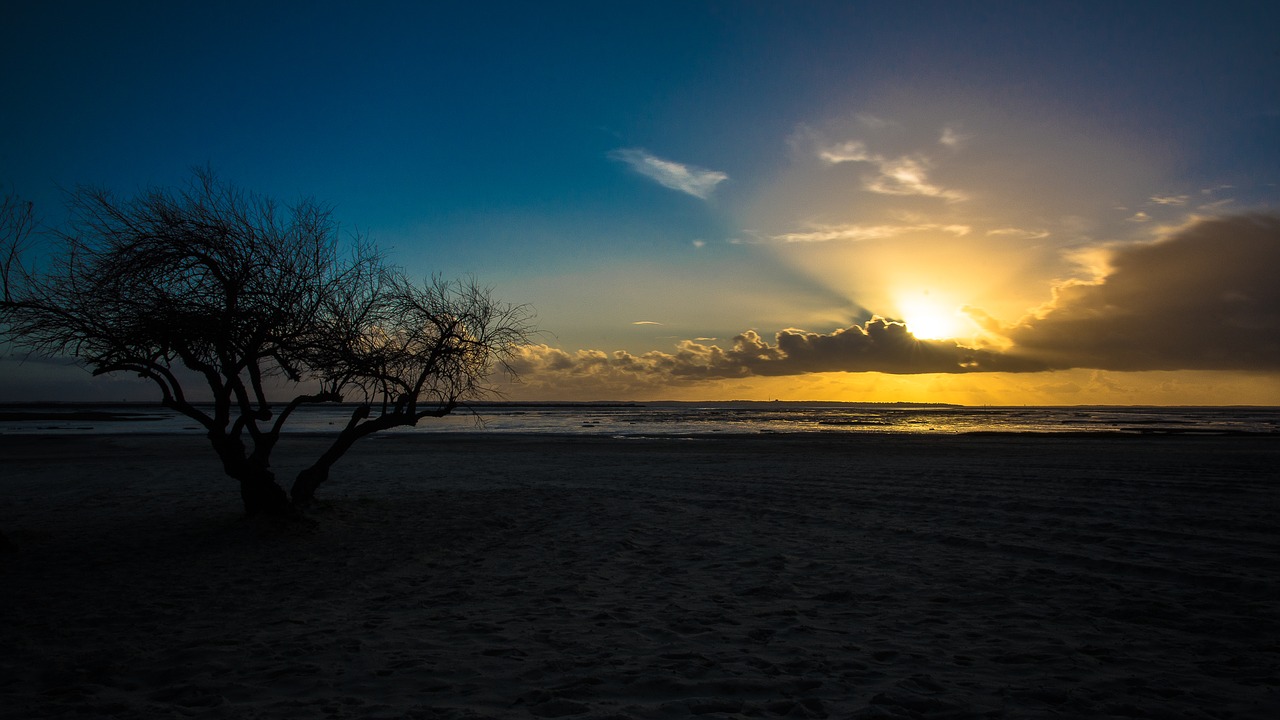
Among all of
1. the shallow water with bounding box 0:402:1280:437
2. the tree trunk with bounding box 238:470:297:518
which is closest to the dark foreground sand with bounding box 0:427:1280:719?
the tree trunk with bounding box 238:470:297:518

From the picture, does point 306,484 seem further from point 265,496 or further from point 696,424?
point 696,424

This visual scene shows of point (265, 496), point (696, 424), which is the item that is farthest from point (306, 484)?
point (696, 424)

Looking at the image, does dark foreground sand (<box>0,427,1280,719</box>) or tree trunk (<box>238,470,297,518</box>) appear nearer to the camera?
dark foreground sand (<box>0,427,1280,719</box>)

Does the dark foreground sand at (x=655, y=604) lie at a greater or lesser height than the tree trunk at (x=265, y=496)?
lesser

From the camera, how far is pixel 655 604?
25.4ft

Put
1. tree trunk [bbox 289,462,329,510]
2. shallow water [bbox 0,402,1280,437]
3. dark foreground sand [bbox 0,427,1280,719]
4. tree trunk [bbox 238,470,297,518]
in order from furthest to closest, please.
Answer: shallow water [bbox 0,402,1280,437], tree trunk [bbox 289,462,329,510], tree trunk [bbox 238,470,297,518], dark foreground sand [bbox 0,427,1280,719]

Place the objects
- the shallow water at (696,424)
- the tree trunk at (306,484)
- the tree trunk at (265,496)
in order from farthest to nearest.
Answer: the shallow water at (696,424) < the tree trunk at (306,484) < the tree trunk at (265,496)

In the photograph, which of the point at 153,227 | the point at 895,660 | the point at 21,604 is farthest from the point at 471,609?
the point at 153,227

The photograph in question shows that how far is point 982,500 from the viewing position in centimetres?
1495

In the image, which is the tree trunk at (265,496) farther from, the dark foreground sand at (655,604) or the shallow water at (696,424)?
the shallow water at (696,424)

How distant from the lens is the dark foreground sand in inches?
207

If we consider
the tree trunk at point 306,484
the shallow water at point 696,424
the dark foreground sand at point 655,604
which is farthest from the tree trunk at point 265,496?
the shallow water at point 696,424

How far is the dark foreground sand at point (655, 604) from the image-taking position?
5.25 m

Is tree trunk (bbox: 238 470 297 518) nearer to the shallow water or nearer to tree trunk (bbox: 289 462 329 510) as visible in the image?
tree trunk (bbox: 289 462 329 510)
